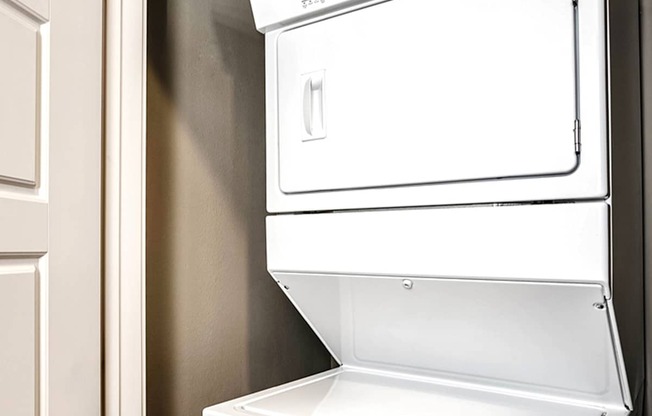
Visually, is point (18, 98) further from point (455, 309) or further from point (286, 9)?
point (455, 309)

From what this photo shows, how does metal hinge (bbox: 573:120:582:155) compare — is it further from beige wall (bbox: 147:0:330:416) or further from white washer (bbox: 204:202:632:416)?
beige wall (bbox: 147:0:330:416)

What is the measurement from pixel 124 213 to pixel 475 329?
92 centimetres

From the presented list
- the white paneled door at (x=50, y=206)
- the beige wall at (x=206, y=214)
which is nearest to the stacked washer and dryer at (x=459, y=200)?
the beige wall at (x=206, y=214)

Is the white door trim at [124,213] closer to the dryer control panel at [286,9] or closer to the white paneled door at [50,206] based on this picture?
the white paneled door at [50,206]

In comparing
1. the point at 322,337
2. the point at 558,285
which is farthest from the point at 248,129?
the point at 558,285

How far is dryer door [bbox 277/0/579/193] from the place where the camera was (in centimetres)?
117

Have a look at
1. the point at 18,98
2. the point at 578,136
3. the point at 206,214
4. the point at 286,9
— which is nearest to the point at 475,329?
the point at 578,136

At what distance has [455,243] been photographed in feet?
4.20

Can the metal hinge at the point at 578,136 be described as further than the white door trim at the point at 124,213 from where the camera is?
No

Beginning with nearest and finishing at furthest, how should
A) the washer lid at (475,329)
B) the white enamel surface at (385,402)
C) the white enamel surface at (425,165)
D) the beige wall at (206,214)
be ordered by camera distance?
1. the white enamel surface at (425,165)
2. the washer lid at (475,329)
3. the white enamel surface at (385,402)
4. the beige wall at (206,214)

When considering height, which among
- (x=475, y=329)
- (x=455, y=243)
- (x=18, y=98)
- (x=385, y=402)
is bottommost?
(x=385, y=402)

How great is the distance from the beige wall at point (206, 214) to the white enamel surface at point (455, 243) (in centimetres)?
28

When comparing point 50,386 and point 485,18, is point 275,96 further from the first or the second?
point 50,386

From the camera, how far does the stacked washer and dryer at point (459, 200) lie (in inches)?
45.4
